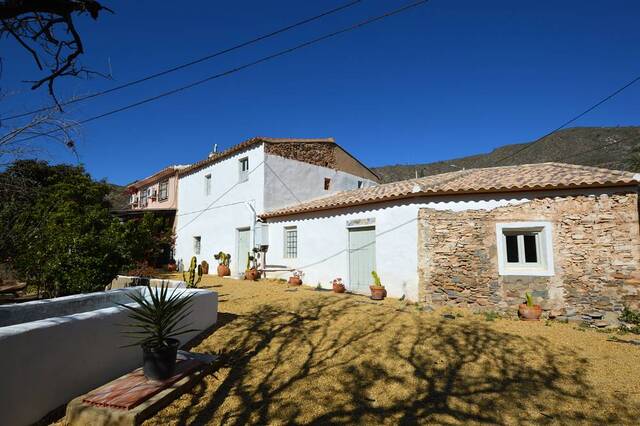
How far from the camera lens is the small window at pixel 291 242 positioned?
44.0ft

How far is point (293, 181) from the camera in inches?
609

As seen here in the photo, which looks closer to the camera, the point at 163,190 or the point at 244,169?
the point at 244,169

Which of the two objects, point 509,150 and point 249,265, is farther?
point 509,150

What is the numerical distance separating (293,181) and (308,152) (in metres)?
1.80

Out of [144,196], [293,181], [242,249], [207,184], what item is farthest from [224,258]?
[144,196]

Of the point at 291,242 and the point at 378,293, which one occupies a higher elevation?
the point at 291,242

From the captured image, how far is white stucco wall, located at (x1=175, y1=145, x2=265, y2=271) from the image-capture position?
14961mm

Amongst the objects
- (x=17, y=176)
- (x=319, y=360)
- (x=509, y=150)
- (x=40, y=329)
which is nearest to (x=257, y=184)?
(x=17, y=176)

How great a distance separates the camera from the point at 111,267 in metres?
7.73

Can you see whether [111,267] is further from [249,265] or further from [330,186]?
[330,186]

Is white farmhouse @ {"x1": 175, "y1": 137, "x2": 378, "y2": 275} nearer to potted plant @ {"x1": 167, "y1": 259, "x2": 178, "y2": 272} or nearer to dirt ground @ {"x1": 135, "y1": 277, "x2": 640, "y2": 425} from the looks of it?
potted plant @ {"x1": 167, "y1": 259, "x2": 178, "y2": 272}

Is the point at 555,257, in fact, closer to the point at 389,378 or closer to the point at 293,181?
the point at 389,378

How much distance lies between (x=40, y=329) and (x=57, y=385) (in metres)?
0.69

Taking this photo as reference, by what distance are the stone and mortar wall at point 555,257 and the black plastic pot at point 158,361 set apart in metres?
6.69
